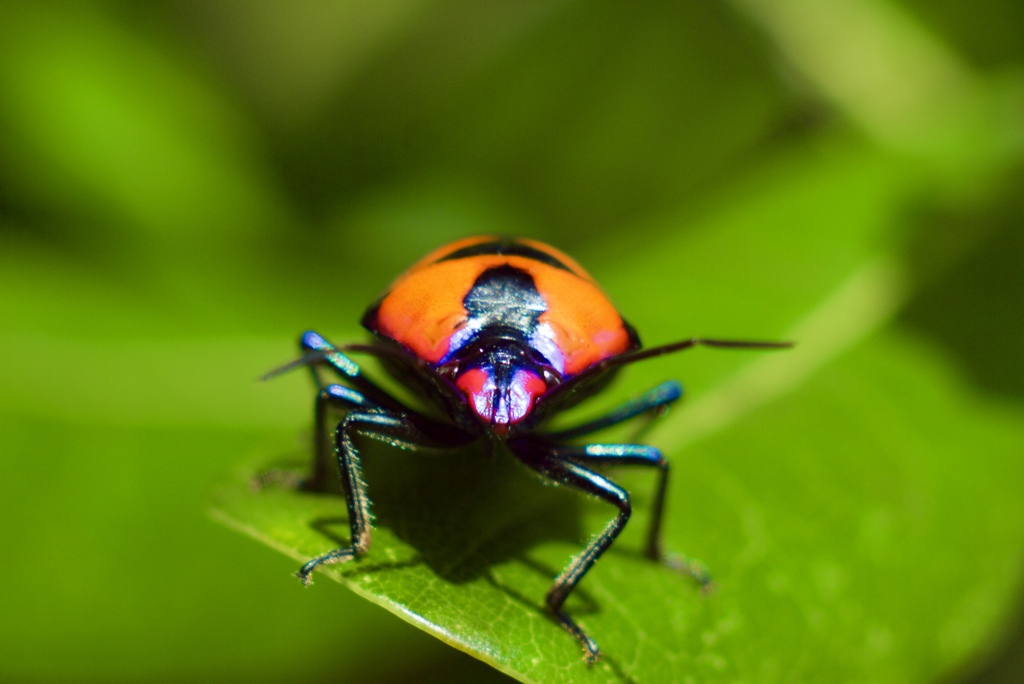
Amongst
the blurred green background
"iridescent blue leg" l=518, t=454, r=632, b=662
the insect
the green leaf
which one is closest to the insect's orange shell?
the insect

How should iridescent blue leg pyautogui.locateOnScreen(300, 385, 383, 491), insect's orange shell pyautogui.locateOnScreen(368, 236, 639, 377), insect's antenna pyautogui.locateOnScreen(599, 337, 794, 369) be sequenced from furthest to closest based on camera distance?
1. iridescent blue leg pyautogui.locateOnScreen(300, 385, 383, 491)
2. insect's orange shell pyautogui.locateOnScreen(368, 236, 639, 377)
3. insect's antenna pyautogui.locateOnScreen(599, 337, 794, 369)

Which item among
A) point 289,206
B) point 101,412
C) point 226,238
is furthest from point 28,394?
point 289,206

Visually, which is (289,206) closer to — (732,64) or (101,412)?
(101,412)

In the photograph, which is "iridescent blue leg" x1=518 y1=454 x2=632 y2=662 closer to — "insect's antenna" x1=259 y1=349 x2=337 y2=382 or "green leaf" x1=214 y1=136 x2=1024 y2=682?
"green leaf" x1=214 y1=136 x2=1024 y2=682

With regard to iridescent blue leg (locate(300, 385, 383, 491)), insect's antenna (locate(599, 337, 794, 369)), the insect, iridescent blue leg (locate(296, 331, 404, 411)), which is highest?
insect's antenna (locate(599, 337, 794, 369))

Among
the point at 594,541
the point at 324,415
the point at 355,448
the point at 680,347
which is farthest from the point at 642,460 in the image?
the point at 324,415

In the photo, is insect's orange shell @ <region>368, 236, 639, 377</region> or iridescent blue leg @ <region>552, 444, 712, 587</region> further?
iridescent blue leg @ <region>552, 444, 712, 587</region>

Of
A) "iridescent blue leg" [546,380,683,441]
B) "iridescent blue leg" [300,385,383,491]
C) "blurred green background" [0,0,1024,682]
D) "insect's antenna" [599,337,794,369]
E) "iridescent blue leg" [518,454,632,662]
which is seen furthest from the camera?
"blurred green background" [0,0,1024,682]

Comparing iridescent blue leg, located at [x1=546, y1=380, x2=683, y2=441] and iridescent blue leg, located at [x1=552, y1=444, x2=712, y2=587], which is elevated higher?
iridescent blue leg, located at [x1=546, y1=380, x2=683, y2=441]

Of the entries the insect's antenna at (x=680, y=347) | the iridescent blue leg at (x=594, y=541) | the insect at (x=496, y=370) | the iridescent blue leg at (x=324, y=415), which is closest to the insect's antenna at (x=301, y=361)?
the insect at (x=496, y=370)
